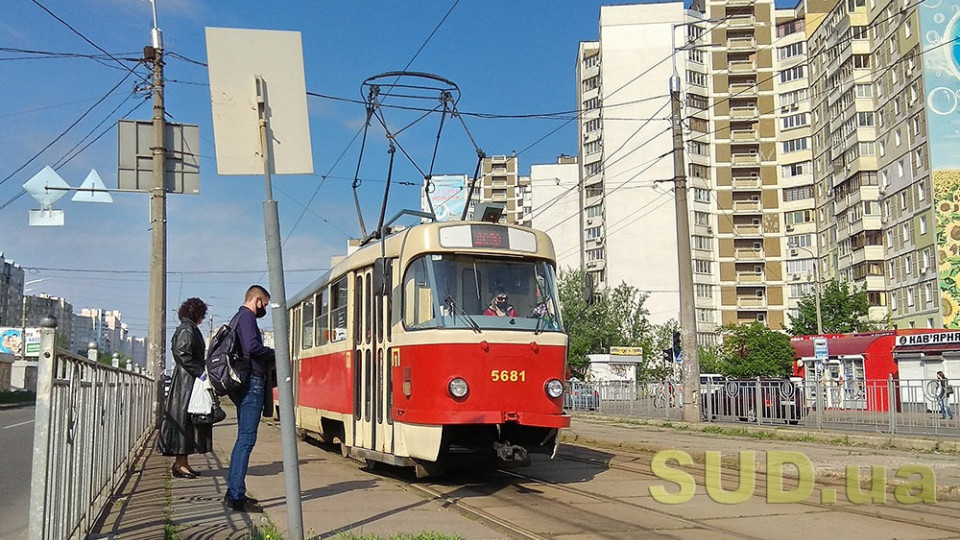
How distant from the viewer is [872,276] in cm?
6812

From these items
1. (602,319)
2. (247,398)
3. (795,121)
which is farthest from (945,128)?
(247,398)

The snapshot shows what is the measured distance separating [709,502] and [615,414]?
23.2 m

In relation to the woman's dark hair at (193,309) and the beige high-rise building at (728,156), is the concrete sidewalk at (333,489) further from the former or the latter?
the beige high-rise building at (728,156)

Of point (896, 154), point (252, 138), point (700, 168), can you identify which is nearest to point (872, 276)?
point (896, 154)

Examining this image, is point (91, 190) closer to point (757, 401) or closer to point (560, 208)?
point (757, 401)

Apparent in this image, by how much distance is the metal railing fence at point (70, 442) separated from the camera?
461cm

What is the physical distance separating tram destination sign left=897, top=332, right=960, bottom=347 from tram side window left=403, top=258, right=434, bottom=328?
27749mm

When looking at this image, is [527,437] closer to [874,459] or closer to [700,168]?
[874,459]

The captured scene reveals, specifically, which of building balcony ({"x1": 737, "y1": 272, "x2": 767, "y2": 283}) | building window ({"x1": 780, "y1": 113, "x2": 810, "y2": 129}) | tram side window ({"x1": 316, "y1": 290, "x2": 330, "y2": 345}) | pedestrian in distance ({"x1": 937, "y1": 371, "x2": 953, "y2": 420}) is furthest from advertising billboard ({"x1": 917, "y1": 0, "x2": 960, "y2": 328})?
tram side window ({"x1": 316, "y1": 290, "x2": 330, "y2": 345})

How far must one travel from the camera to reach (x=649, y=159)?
7944 centimetres

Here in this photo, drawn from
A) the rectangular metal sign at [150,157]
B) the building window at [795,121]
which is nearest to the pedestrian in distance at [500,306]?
the rectangular metal sign at [150,157]

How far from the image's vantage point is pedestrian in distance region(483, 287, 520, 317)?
33.5 ft

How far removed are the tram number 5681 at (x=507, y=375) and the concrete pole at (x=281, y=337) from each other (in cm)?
373

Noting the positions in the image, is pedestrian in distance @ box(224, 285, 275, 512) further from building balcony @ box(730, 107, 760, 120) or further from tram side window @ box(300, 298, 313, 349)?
building balcony @ box(730, 107, 760, 120)
